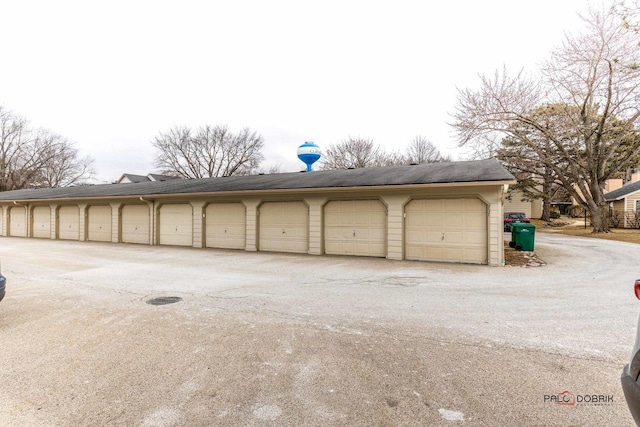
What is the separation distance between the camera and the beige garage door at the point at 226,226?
44.6ft

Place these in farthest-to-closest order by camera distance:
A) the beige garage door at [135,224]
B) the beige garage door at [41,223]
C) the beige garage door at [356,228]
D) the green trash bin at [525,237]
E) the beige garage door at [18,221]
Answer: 1. the beige garage door at [18,221]
2. the beige garage door at [41,223]
3. the beige garage door at [135,224]
4. the green trash bin at [525,237]
5. the beige garage door at [356,228]

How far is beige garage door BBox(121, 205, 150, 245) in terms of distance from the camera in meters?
16.0

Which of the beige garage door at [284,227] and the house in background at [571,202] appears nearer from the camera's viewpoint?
the beige garage door at [284,227]

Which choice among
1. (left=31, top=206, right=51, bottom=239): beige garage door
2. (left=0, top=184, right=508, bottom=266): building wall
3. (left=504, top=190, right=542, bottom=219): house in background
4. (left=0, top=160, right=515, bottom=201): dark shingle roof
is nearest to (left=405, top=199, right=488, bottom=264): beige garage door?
(left=0, top=184, right=508, bottom=266): building wall

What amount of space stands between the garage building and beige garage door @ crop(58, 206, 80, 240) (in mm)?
781

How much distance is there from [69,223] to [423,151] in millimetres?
33232

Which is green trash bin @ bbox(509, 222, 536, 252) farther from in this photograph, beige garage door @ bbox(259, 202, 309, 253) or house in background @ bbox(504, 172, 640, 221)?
house in background @ bbox(504, 172, 640, 221)

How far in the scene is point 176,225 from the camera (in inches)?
598

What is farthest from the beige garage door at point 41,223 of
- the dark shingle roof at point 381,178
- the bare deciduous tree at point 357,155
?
the bare deciduous tree at point 357,155

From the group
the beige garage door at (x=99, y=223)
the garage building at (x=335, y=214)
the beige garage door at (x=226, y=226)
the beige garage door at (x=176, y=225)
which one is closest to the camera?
the garage building at (x=335, y=214)

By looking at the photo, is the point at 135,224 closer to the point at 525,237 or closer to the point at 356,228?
the point at 356,228

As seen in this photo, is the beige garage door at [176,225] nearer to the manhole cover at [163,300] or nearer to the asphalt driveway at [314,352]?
the asphalt driveway at [314,352]

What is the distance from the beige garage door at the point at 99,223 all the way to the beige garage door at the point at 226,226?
705cm

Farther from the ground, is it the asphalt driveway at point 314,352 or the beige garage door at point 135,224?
the beige garage door at point 135,224
